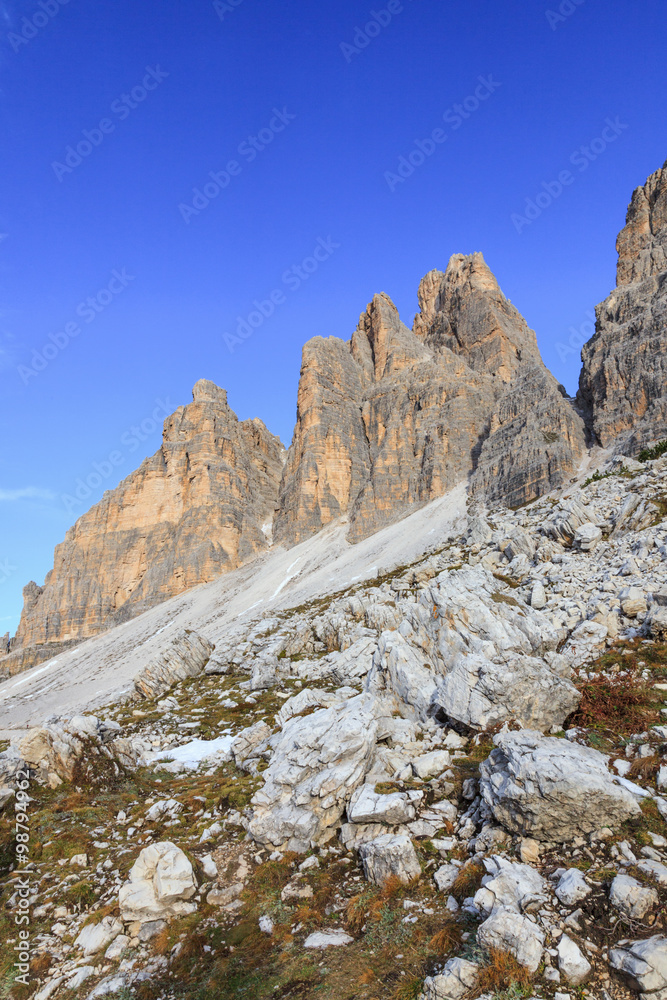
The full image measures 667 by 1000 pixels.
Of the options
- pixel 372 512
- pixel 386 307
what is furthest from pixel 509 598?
pixel 386 307

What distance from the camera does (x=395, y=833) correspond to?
8.37 m

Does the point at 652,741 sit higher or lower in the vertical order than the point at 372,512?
lower

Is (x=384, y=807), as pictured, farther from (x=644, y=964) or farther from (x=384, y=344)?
(x=384, y=344)

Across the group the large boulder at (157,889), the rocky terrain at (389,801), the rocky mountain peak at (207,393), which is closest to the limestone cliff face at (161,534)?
the rocky mountain peak at (207,393)

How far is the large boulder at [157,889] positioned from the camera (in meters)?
7.61

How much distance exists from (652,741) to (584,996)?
532 cm

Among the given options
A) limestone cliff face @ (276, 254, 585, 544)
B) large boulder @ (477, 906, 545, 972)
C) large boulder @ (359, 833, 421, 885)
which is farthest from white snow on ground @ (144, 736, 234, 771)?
limestone cliff face @ (276, 254, 585, 544)

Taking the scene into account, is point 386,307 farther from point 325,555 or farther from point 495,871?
point 495,871

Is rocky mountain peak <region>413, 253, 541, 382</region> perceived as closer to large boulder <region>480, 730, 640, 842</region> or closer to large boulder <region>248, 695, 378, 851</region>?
large boulder <region>248, 695, 378, 851</region>

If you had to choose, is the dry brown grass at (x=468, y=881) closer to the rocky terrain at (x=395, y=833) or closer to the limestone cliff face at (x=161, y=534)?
the rocky terrain at (x=395, y=833)

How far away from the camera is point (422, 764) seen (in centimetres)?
1010

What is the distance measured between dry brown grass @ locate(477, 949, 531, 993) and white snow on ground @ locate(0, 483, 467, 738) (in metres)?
42.1

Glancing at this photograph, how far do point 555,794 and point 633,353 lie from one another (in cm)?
6796

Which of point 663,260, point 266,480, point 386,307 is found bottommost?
point 266,480
